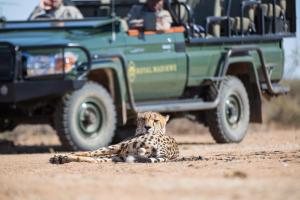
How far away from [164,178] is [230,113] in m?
7.62

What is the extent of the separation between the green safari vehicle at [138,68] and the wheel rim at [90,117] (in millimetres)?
15

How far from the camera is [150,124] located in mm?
10891

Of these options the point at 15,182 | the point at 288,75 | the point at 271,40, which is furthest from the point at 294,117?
the point at 15,182

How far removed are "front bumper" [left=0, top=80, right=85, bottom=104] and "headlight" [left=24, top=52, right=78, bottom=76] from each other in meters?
0.17

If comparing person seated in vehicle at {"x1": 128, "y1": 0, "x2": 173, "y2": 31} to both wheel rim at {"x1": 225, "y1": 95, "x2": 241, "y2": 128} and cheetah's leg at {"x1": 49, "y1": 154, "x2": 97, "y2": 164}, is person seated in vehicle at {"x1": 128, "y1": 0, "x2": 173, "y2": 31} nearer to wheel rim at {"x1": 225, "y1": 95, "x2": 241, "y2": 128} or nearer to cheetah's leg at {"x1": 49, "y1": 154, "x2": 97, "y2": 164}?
wheel rim at {"x1": 225, "y1": 95, "x2": 241, "y2": 128}

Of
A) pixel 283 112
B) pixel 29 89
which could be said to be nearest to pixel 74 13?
pixel 29 89

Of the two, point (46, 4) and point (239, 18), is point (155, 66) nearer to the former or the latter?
point (46, 4)

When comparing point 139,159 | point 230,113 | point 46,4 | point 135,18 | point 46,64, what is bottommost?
point 230,113

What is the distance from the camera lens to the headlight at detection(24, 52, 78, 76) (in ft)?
41.2

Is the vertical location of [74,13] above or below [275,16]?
above

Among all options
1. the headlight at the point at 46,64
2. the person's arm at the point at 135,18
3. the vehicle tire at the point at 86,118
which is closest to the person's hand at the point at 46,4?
the person's arm at the point at 135,18

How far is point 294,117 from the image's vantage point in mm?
22703

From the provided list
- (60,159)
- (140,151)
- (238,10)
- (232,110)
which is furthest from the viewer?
(238,10)

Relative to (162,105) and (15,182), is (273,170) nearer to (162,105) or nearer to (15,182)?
(15,182)
